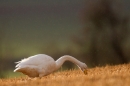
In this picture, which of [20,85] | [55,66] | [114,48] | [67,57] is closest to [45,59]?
[55,66]

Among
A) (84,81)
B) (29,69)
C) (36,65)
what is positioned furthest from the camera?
(36,65)

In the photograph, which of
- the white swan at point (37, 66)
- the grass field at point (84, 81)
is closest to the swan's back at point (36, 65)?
the white swan at point (37, 66)

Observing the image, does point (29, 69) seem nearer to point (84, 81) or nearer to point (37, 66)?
point (37, 66)

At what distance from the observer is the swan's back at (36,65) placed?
32.0ft

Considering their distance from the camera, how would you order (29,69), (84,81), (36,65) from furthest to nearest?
(36,65), (29,69), (84,81)

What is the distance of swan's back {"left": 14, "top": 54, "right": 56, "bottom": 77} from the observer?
9.74 metres

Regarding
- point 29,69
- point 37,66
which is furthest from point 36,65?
point 29,69

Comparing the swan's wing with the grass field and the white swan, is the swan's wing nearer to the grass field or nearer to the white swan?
the white swan

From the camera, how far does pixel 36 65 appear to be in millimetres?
9969

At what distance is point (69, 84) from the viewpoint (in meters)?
5.15

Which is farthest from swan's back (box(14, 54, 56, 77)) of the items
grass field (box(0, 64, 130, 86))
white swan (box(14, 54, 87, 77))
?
grass field (box(0, 64, 130, 86))

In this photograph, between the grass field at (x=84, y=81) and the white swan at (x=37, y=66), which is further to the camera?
the white swan at (x=37, y=66)

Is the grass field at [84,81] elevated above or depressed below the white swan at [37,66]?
below

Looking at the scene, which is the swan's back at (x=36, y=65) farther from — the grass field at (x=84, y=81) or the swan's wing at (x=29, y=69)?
the grass field at (x=84, y=81)
